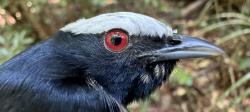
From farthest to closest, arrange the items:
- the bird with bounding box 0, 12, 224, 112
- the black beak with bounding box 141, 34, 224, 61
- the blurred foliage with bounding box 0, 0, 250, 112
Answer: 1. the blurred foliage with bounding box 0, 0, 250, 112
2. the black beak with bounding box 141, 34, 224, 61
3. the bird with bounding box 0, 12, 224, 112

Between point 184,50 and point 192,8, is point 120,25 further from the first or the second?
point 192,8

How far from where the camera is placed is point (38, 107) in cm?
283

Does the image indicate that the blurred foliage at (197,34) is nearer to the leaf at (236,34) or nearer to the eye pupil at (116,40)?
the leaf at (236,34)

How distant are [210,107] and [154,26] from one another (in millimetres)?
3289

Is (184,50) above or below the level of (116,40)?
below

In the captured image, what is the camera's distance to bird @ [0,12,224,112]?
113 inches

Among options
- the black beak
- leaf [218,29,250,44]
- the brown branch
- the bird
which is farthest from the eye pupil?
the brown branch

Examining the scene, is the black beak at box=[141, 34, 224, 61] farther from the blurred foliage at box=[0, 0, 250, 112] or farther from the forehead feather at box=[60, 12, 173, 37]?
the blurred foliage at box=[0, 0, 250, 112]

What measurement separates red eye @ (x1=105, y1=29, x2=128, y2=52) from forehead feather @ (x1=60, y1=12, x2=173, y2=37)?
0.09 feet

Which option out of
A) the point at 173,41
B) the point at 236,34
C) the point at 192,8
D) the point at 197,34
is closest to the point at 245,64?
the point at 236,34

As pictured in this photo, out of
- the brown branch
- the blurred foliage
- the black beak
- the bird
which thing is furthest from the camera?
the brown branch

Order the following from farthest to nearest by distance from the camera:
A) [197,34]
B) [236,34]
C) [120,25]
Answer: [197,34], [236,34], [120,25]

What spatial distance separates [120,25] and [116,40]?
0.08 m

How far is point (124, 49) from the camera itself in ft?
9.96
